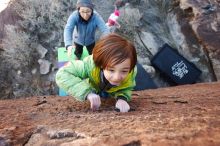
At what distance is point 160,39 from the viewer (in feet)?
22.3

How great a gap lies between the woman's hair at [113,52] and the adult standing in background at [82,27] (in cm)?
178

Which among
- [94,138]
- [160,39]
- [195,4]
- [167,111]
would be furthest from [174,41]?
[94,138]

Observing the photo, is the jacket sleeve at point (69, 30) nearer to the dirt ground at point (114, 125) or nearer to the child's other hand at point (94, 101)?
the dirt ground at point (114, 125)

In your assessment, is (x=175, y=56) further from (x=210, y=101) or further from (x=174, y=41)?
(x=210, y=101)

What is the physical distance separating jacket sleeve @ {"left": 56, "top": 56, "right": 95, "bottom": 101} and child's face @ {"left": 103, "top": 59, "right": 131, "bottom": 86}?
0.78ft

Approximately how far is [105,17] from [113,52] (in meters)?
4.64

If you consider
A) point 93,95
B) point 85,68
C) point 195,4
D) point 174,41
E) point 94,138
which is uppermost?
point 195,4

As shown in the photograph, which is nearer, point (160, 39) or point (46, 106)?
point (46, 106)

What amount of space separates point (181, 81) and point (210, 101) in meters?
3.36

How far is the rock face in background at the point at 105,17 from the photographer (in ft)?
21.0

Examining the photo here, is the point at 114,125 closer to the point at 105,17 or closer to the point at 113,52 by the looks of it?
the point at 113,52

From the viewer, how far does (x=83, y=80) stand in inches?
113

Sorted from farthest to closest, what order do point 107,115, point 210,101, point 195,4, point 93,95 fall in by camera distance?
point 195,4
point 210,101
point 93,95
point 107,115

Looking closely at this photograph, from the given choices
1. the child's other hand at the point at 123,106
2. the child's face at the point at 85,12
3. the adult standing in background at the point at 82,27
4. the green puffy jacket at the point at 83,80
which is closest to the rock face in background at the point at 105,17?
the adult standing in background at the point at 82,27
